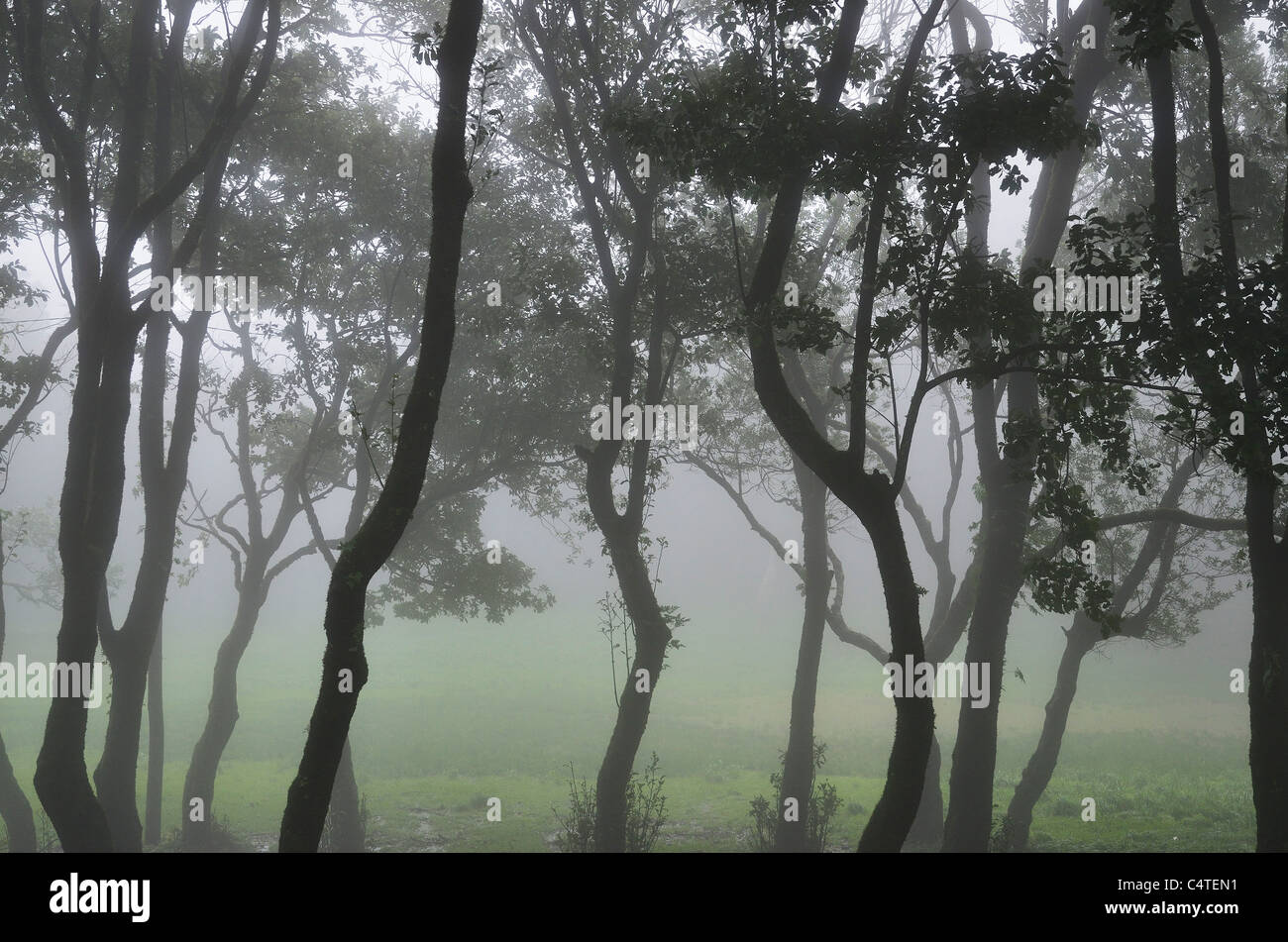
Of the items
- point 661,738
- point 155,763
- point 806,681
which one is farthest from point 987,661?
point 661,738

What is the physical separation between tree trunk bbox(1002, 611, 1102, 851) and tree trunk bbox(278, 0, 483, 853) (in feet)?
49.6

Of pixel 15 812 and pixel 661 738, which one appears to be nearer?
pixel 15 812

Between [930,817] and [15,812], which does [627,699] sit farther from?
[15,812]

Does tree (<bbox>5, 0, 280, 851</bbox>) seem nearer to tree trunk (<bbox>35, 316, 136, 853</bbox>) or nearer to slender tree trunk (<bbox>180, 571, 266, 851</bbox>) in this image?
tree trunk (<bbox>35, 316, 136, 853</bbox>)

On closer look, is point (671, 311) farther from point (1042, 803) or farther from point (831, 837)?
point (1042, 803)

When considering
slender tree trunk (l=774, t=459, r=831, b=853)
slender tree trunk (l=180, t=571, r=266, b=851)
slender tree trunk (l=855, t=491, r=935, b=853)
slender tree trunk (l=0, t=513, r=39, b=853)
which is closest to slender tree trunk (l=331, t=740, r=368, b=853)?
slender tree trunk (l=180, t=571, r=266, b=851)

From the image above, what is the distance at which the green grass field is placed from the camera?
2255cm

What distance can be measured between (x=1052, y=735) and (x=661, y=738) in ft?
74.1

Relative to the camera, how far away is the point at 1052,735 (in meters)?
19.3

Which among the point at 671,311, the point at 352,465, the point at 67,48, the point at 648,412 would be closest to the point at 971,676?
the point at 648,412

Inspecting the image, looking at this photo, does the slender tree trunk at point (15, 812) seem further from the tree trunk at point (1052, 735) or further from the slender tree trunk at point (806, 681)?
the tree trunk at point (1052, 735)

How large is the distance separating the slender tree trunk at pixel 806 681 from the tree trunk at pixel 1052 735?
4083 millimetres

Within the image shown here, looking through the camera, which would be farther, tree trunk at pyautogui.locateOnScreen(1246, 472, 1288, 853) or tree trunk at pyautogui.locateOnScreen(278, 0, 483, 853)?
tree trunk at pyautogui.locateOnScreen(1246, 472, 1288, 853)
